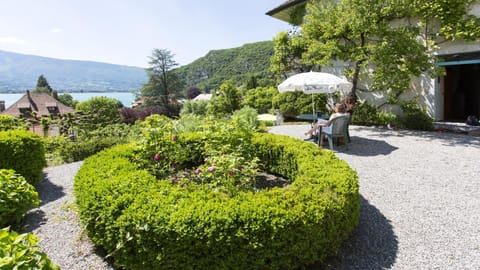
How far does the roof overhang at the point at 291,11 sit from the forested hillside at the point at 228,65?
3348 cm

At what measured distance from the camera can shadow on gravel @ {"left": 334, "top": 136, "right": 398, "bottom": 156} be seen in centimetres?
702

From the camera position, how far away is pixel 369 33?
33.3 feet

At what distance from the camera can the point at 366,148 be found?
7.47 metres

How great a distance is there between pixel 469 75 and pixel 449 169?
32.4 ft

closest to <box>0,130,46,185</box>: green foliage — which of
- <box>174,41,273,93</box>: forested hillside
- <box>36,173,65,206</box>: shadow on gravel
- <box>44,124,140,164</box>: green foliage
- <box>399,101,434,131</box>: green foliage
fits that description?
<box>36,173,65,206</box>: shadow on gravel

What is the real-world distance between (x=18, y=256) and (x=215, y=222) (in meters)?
1.35

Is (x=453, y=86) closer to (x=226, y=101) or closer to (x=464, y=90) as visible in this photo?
(x=464, y=90)

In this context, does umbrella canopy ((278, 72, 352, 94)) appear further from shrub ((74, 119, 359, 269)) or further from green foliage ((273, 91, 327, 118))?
green foliage ((273, 91, 327, 118))

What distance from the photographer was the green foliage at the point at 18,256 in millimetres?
1316

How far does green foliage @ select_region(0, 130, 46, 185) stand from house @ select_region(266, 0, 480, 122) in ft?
40.4

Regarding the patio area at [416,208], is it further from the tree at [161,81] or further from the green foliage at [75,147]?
the tree at [161,81]

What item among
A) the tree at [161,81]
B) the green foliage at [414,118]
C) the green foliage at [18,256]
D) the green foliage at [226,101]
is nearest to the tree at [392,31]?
the green foliage at [414,118]

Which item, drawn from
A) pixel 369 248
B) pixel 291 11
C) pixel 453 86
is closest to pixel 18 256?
pixel 369 248

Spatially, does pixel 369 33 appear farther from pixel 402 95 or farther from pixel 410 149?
pixel 410 149
